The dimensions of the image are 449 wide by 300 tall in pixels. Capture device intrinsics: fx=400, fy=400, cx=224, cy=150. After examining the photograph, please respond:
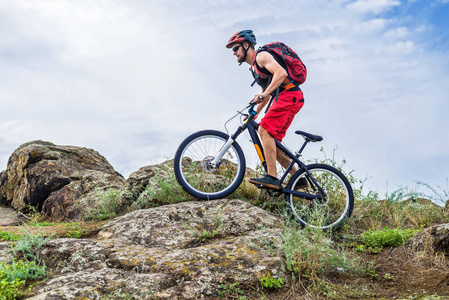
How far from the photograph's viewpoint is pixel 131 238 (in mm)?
5605

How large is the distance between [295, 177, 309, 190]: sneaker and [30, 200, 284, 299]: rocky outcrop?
890 mm

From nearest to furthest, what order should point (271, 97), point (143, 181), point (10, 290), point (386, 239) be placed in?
point (10, 290) → point (386, 239) → point (271, 97) → point (143, 181)

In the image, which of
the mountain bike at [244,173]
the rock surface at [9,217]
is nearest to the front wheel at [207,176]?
the mountain bike at [244,173]

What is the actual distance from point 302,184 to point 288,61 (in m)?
2.10

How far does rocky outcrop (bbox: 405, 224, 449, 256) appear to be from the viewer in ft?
18.7

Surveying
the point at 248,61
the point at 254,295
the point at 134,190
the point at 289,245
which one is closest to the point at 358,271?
the point at 289,245

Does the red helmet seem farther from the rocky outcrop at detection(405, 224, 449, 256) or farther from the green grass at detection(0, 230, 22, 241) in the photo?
the green grass at detection(0, 230, 22, 241)

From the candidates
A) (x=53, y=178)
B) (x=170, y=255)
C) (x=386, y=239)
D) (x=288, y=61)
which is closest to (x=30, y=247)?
(x=170, y=255)

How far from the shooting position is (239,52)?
699 centimetres

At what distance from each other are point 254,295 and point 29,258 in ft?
9.41

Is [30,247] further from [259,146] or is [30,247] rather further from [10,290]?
[259,146]

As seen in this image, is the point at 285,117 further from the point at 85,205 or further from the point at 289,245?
the point at 85,205

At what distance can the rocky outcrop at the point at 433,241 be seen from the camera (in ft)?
18.7

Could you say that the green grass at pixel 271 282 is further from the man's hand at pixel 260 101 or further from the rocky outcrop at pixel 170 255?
the man's hand at pixel 260 101
